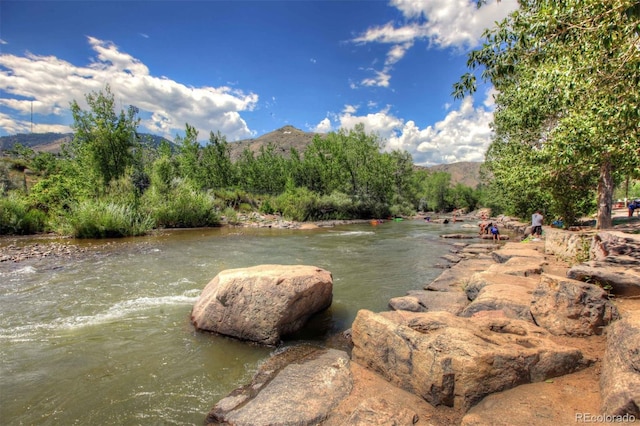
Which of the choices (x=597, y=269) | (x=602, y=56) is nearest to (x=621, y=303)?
(x=597, y=269)

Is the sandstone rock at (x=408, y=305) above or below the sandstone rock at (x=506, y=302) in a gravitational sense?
below

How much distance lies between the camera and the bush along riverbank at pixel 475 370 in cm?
343

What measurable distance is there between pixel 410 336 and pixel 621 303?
3922mm

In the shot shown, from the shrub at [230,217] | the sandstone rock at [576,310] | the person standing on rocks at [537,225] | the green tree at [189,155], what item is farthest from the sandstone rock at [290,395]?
the green tree at [189,155]

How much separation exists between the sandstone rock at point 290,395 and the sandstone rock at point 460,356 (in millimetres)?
581

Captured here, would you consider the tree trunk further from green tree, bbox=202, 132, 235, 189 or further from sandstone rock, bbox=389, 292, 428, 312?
green tree, bbox=202, 132, 235, 189

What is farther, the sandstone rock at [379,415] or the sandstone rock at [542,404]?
the sandstone rock at [379,415]

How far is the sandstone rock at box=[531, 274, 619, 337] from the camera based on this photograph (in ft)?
15.9

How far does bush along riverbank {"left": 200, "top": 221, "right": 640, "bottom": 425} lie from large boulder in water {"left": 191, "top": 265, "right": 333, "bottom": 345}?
2.16ft

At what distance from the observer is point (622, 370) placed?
3318mm

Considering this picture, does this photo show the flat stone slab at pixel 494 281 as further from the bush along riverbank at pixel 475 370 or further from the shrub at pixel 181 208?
the shrub at pixel 181 208

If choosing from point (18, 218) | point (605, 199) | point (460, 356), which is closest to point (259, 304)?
point (460, 356)

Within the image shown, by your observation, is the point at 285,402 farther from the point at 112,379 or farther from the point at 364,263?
the point at 364,263

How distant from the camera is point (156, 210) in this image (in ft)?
94.2
